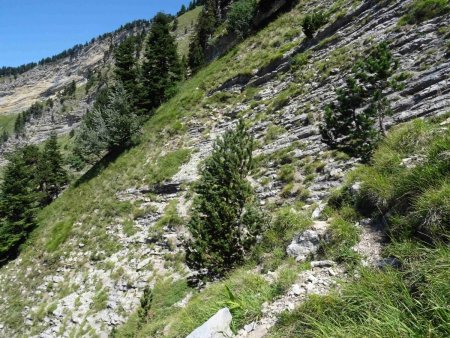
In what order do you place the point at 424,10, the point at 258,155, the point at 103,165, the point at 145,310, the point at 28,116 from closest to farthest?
the point at 145,310
the point at 424,10
the point at 258,155
the point at 103,165
the point at 28,116

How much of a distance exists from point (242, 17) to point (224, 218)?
36785 millimetres

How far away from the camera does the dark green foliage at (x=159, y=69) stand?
141 feet

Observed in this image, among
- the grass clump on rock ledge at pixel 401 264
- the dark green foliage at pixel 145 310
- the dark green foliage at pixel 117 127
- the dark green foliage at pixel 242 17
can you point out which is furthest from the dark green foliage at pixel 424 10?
the dark green foliage at pixel 117 127

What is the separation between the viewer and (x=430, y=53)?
16578mm

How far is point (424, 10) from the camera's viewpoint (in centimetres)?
1962

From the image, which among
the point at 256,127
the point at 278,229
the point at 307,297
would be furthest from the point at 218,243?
the point at 256,127

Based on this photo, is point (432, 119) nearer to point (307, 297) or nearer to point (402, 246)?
point (402, 246)

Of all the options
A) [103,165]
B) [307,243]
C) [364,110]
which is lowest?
[307,243]

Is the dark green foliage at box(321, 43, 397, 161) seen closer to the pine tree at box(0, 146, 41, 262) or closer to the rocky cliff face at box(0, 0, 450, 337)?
the rocky cliff face at box(0, 0, 450, 337)

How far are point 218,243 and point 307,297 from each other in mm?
6444

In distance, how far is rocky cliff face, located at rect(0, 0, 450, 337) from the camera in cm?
1567

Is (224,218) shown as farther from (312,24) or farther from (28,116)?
(28,116)

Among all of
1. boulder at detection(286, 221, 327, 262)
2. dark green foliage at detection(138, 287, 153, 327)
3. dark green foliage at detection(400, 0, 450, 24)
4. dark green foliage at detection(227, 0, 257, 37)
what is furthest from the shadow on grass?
boulder at detection(286, 221, 327, 262)

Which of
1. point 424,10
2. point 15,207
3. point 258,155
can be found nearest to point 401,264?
point 258,155
